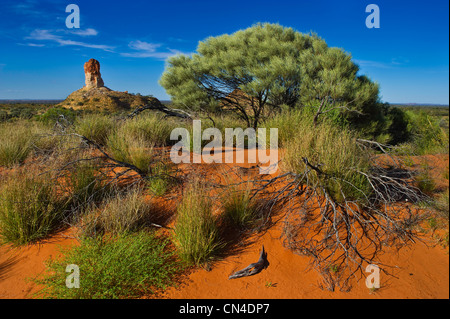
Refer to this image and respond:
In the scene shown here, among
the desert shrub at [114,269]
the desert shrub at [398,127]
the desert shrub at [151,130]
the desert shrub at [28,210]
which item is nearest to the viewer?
the desert shrub at [114,269]

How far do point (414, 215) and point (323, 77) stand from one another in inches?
237

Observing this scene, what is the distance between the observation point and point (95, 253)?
3.09 m

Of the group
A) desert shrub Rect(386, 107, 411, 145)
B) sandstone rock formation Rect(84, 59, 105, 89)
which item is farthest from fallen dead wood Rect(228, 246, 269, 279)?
sandstone rock formation Rect(84, 59, 105, 89)

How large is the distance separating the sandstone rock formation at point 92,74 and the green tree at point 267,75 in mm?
52057

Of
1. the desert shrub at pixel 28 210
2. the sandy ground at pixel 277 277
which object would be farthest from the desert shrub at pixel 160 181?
the sandy ground at pixel 277 277

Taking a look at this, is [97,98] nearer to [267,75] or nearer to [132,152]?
[267,75]

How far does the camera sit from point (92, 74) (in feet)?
183

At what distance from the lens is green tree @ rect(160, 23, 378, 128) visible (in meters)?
8.59

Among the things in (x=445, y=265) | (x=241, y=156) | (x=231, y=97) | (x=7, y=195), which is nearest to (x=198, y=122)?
(x=241, y=156)

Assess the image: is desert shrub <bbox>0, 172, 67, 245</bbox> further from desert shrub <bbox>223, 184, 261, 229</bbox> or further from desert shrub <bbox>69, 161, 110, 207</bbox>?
desert shrub <bbox>223, 184, 261, 229</bbox>

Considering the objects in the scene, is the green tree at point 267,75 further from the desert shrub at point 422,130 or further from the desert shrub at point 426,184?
the desert shrub at point 426,184

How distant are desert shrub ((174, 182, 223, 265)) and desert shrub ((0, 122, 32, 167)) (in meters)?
4.84

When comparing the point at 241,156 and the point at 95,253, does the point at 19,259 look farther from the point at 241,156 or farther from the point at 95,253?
the point at 241,156

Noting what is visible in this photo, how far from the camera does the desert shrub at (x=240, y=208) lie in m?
3.77
